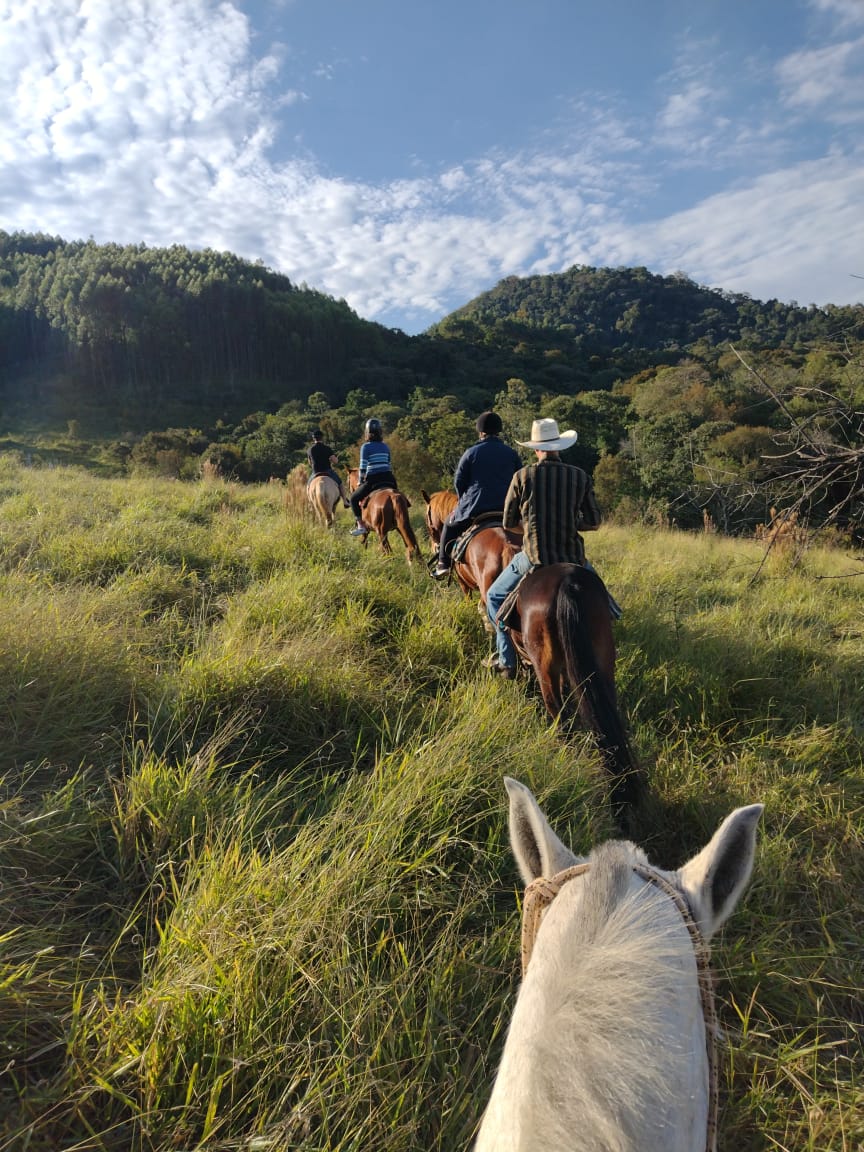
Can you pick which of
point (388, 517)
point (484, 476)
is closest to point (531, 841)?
point (484, 476)

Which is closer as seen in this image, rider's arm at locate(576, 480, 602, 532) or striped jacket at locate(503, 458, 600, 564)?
striped jacket at locate(503, 458, 600, 564)

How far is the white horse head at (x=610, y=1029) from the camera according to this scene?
0.64 metres

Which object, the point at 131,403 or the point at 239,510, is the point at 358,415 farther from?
the point at 131,403

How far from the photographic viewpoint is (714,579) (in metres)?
6.95

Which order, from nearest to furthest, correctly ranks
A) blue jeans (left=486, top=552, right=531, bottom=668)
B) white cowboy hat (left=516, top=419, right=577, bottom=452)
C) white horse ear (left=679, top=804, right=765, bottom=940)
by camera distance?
1. white horse ear (left=679, top=804, right=765, bottom=940)
2. blue jeans (left=486, top=552, right=531, bottom=668)
3. white cowboy hat (left=516, top=419, right=577, bottom=452)

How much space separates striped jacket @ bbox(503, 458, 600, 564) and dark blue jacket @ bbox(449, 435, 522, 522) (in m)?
1.48

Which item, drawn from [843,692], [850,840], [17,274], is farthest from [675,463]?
[17,274]

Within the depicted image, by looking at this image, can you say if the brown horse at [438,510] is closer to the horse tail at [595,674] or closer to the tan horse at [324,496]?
the tan horse at [324,496]

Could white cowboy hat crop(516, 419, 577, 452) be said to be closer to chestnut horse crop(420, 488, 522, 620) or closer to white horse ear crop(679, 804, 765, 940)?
chestnut horse crop(420, 488, 522, 620)

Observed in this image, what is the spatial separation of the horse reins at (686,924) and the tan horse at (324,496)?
8.44 m

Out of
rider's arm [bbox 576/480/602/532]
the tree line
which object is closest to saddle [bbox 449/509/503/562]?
rider's arm [bbox 576/480/602/532]

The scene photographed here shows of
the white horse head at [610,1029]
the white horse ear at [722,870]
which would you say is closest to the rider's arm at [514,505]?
the white horse ear at [722,870]

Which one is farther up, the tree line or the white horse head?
the tree line

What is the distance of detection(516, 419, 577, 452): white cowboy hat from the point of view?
3809 millimetres
